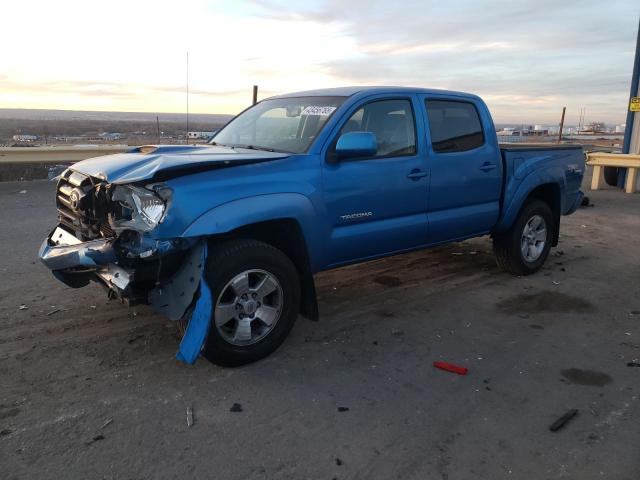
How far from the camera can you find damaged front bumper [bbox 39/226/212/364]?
337 cm

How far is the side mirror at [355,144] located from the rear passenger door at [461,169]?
983 mm

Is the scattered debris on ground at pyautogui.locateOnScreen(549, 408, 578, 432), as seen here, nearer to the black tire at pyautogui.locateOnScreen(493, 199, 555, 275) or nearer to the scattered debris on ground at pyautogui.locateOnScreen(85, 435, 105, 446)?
the scattered debris on ground at pyautogui.locateOnScreen(85, 435, 105, 446)

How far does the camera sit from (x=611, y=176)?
14.7 metres

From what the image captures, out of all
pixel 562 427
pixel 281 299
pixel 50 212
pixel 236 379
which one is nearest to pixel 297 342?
pixel 281 299

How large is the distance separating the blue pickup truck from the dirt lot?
0.43 metres

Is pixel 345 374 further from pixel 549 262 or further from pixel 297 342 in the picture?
pixel 549 262

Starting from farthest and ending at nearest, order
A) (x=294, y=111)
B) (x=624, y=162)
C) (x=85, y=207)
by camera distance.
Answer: (x=624, y=162) < (x=294, y=111) < (x=85, y=207)

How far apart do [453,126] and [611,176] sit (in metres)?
11.6

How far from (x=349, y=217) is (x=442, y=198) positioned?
1.20 metres

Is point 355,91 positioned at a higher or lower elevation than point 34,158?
higher

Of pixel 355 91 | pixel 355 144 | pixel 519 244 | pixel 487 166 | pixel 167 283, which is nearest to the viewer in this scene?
pixel 167 283

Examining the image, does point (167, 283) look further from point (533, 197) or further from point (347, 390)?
point (533, 197)

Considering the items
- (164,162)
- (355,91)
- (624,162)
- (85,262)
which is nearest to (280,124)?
(355,91)

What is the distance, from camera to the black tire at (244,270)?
11.7 feet
